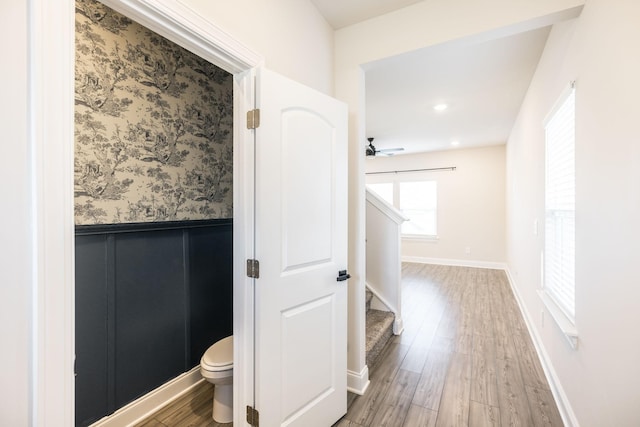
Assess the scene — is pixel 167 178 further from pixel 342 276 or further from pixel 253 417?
pixel 253 417

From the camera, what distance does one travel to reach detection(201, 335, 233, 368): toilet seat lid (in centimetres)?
173

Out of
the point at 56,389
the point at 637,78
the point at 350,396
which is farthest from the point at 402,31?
the point at 350,396

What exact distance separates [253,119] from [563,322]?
2.32 m

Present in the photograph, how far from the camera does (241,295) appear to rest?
141 cm

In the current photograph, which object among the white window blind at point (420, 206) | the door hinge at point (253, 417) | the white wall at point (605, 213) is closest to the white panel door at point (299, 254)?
the door hinge at point (253, 417)

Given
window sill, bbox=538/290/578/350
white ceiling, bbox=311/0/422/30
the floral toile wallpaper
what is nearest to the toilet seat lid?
the floral toile wallpaper

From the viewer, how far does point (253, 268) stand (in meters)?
1.37

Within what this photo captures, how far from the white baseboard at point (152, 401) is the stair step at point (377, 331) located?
1453mm

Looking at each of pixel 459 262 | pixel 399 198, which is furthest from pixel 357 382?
Result: pixel 399 198

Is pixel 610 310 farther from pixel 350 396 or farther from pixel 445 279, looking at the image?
pixel 445 279

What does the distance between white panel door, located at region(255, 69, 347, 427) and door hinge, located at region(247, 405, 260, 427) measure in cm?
2

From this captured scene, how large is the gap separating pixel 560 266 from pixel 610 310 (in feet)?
3.18

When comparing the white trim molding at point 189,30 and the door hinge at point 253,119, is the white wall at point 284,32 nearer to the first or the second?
the white trim molding at point 189,30

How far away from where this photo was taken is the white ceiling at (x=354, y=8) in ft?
6.16
